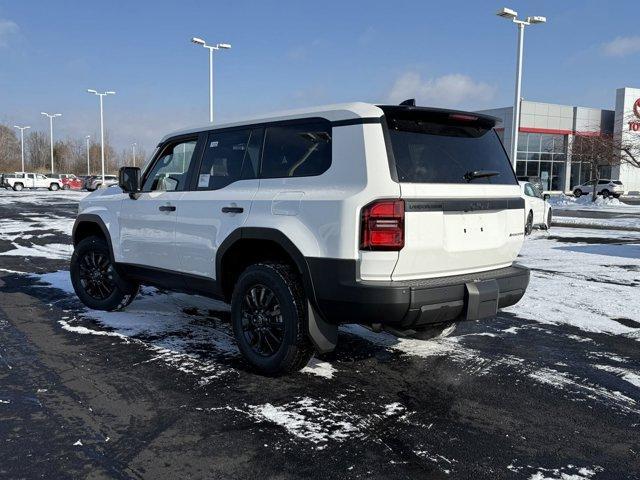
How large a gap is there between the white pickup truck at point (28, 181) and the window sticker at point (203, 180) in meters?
54.1

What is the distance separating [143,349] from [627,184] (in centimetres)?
5651

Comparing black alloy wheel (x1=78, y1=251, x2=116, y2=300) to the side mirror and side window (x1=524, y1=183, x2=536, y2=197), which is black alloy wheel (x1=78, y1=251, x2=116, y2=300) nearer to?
the side mirror

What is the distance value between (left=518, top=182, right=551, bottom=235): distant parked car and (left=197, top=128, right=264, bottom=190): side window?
12382 millimetres

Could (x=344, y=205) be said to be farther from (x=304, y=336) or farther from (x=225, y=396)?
(x=225, y=396)

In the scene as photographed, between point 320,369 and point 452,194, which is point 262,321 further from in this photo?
point 452,194

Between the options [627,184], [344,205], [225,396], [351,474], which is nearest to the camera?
[351,474]

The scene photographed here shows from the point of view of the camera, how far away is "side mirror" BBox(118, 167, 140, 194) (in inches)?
218

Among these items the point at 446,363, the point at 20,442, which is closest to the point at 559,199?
the point at 446,363

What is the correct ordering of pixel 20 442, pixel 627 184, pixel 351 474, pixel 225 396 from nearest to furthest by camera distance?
pixel 351 474
pixel 20 442
pixel 225 396
pixel 627 184

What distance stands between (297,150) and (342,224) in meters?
0.83

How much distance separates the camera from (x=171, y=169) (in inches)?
213

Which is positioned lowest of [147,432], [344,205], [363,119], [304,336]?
[147,432]

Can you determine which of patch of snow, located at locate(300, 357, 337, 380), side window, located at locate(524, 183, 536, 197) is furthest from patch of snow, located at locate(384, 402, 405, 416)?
side window, located at locate(524, 183, 536, 197)

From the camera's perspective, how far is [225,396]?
393 cm
